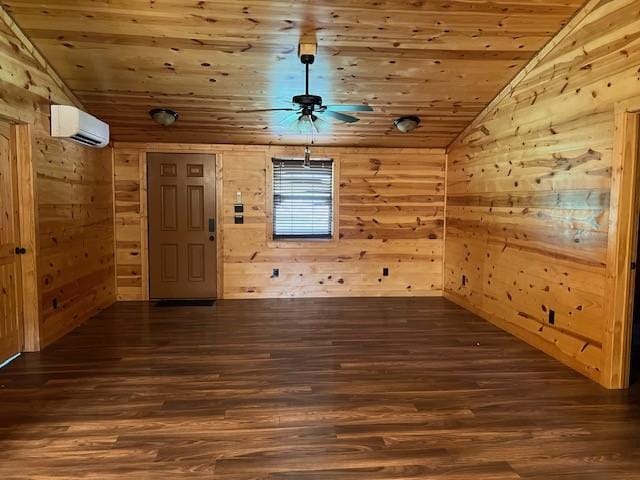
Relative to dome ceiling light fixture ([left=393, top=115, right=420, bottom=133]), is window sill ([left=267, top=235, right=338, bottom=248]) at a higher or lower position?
lower

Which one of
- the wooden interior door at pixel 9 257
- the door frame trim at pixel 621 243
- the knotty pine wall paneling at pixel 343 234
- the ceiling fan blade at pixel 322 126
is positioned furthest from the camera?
the knotty pine wall paneling at pixel 343 234

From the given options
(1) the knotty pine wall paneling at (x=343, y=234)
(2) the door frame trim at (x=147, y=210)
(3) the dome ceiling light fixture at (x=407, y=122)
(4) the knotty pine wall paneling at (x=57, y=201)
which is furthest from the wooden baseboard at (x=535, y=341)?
(4) the knotty pine wall paneling at (x=57, y=201)

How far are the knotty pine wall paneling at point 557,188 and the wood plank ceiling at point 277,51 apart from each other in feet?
1.01

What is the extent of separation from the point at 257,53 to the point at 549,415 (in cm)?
344

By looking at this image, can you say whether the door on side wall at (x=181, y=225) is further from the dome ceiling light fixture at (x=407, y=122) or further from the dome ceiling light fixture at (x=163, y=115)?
the dome ceiling light fixture at (x=407, y=122)

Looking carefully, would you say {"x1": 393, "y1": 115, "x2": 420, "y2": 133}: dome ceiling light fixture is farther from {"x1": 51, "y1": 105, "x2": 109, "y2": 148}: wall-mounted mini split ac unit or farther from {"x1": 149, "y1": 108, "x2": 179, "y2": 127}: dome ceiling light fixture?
{"x1": 51, "y1": 105, "x2": 109, "y2": 148}: wall-mounted mini split ac unit

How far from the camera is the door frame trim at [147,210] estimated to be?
5758mm

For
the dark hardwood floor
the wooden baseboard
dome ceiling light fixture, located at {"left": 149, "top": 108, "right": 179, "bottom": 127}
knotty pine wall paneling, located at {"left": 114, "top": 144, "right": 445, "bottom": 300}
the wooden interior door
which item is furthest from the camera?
knotty pine wall paneling, located at {"left": 114, "top": 144, "right": 445, "bottom": 300}

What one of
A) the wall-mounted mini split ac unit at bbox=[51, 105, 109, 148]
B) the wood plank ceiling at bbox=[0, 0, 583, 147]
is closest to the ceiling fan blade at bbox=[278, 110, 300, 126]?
the wood plank ceiling at bbox=[0, 0, 583, 147]

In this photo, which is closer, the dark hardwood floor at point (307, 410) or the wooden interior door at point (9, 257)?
the dark hardwood floor at point (307, 410)

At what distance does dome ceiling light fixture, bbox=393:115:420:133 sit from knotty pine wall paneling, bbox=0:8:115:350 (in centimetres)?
340

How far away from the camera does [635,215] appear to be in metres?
2.99

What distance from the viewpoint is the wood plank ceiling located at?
3.32 metres

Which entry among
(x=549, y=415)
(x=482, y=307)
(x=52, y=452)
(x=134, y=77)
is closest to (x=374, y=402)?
(x=549, y=415)
